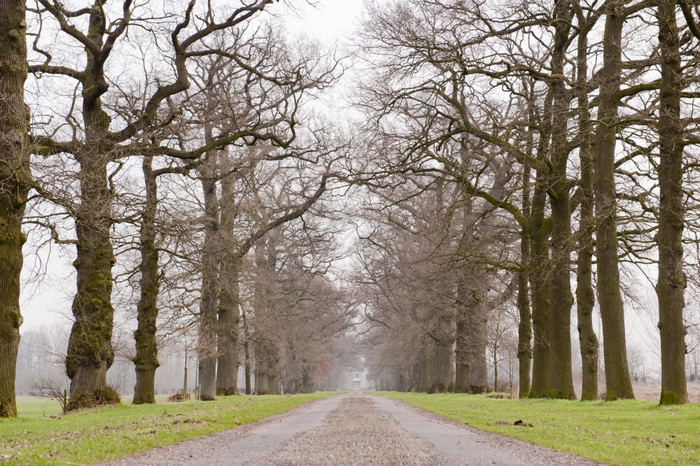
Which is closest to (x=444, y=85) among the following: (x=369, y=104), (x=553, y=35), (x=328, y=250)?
(x=369, y=104)

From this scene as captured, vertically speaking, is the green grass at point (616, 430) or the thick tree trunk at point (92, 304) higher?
the thick tree trunk at point (92, 304)

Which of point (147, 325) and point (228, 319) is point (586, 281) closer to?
point (147, 325)

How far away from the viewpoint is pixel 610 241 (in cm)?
1900

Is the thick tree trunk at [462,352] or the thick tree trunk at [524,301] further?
the thick tree trunk at [462,352]

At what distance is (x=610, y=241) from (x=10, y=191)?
1598 centimetres

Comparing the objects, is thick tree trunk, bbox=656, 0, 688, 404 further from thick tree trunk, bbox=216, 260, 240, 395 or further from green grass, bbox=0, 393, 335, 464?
thick tree trunk, bbox=216, 260, 240, 395

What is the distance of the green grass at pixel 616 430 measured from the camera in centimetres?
819

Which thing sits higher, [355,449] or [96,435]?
[355,449]

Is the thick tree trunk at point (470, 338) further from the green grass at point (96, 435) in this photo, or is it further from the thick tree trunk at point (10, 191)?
the thick tree trunk at point (10, 191)

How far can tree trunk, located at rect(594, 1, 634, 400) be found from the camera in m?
18.3

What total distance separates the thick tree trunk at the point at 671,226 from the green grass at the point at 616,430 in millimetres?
919

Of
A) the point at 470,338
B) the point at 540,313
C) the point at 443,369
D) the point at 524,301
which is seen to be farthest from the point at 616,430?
the point at 443,369

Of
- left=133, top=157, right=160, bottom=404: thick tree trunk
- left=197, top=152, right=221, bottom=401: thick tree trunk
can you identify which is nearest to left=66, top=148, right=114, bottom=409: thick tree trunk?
left=133, top=157, right=160, bottom=404: thick tree trunk

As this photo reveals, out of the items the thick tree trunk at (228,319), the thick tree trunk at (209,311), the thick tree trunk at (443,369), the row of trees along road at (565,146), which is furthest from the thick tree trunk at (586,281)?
the thick tree trunk at (443,369)
